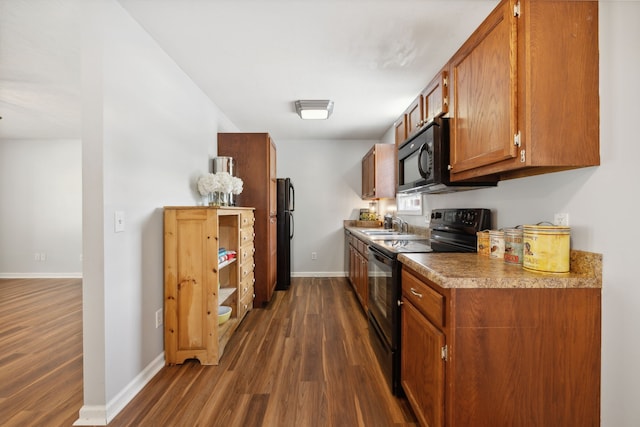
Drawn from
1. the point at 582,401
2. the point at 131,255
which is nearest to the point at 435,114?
the point at 582,401

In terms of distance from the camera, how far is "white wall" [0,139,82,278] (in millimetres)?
4891

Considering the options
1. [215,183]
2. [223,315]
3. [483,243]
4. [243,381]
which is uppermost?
[215,183]

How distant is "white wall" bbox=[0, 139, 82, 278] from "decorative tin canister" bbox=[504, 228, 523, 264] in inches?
246

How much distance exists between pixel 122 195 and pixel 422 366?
1969 millimetres

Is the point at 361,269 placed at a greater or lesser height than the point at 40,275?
greater

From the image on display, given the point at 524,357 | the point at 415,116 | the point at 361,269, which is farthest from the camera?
the point at 361,269

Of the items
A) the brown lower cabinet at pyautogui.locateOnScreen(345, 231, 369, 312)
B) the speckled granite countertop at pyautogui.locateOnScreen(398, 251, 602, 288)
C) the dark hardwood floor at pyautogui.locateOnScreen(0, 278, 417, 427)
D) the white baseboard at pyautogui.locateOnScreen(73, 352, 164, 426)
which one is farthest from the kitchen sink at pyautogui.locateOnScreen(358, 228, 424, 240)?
the white baseboard at pyautogui.locateOnScreen(73, 352, 164, 426)

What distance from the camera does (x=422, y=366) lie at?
4.63 feet

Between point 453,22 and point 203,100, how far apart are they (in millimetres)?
2468

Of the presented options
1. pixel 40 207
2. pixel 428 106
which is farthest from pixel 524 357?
pixel 40 207

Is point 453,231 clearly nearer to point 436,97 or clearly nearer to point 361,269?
point 436,97

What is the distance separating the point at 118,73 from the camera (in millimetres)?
1745

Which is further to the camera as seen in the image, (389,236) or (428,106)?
(389,236)

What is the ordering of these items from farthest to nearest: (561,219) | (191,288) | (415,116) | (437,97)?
(415,116) < (191,288) < (437,97) < (561,219)
